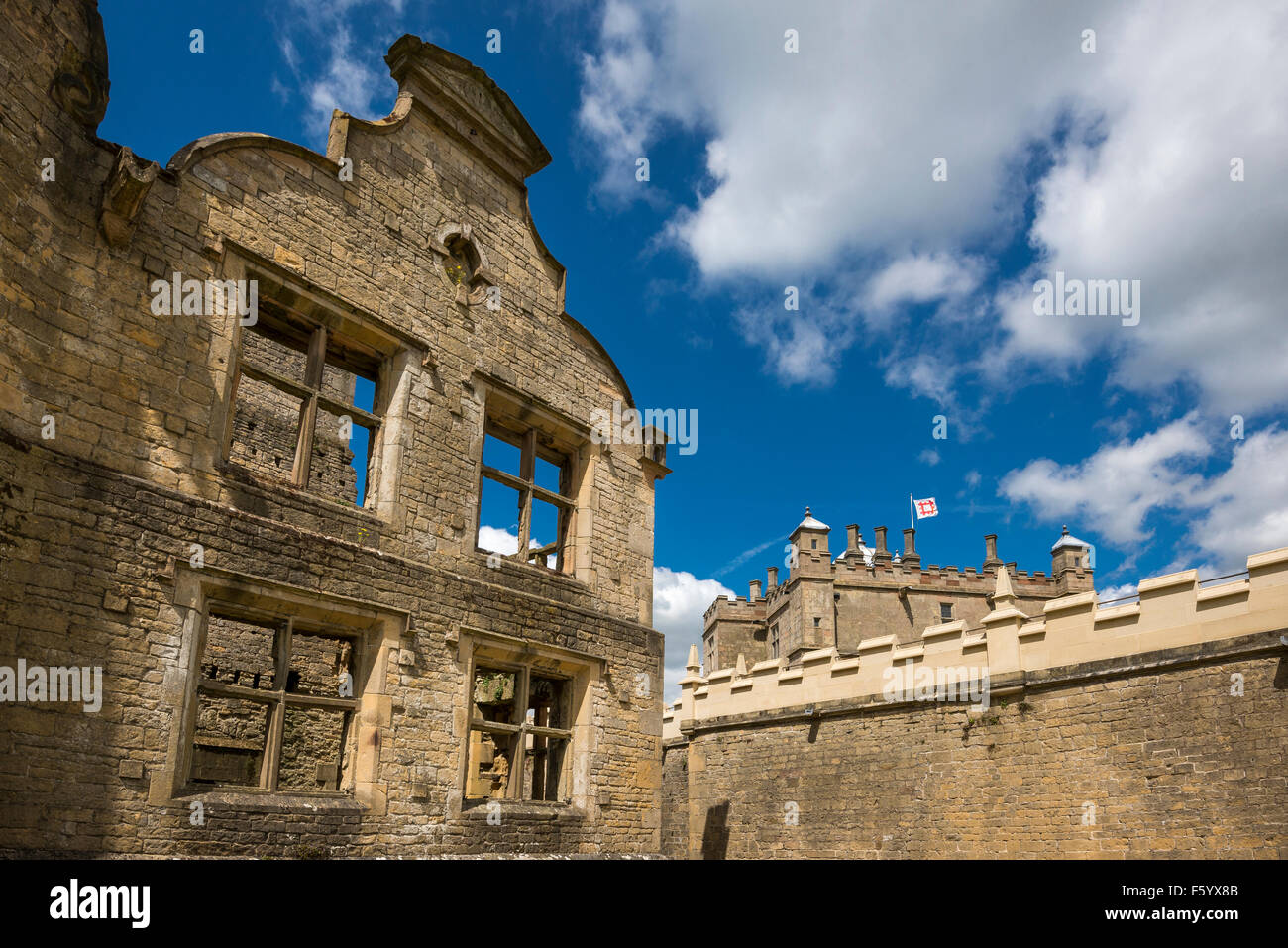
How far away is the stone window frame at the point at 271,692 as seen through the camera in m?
7.09

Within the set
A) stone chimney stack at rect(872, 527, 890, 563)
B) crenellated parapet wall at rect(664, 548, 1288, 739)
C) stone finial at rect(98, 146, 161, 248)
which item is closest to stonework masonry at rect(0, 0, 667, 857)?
stone finial at rect(98, 146, 161, 248)

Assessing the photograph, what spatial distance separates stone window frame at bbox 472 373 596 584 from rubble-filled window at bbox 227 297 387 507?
58.8 inches

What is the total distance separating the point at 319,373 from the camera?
29.8ft

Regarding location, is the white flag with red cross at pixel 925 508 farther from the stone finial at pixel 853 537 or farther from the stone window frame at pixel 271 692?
the stone window frame at pixel 271 692

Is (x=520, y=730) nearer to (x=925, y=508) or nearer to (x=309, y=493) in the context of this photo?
(x=309, y=493)

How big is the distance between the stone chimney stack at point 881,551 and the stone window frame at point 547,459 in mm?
31791

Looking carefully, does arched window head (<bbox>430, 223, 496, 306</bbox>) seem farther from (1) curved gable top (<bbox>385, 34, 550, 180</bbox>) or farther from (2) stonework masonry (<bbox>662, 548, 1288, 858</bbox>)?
(2) stonework masonry (<bbox>662, 548, 1288, 858</bbox>)

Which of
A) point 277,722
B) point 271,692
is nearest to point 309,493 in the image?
point 271,692
